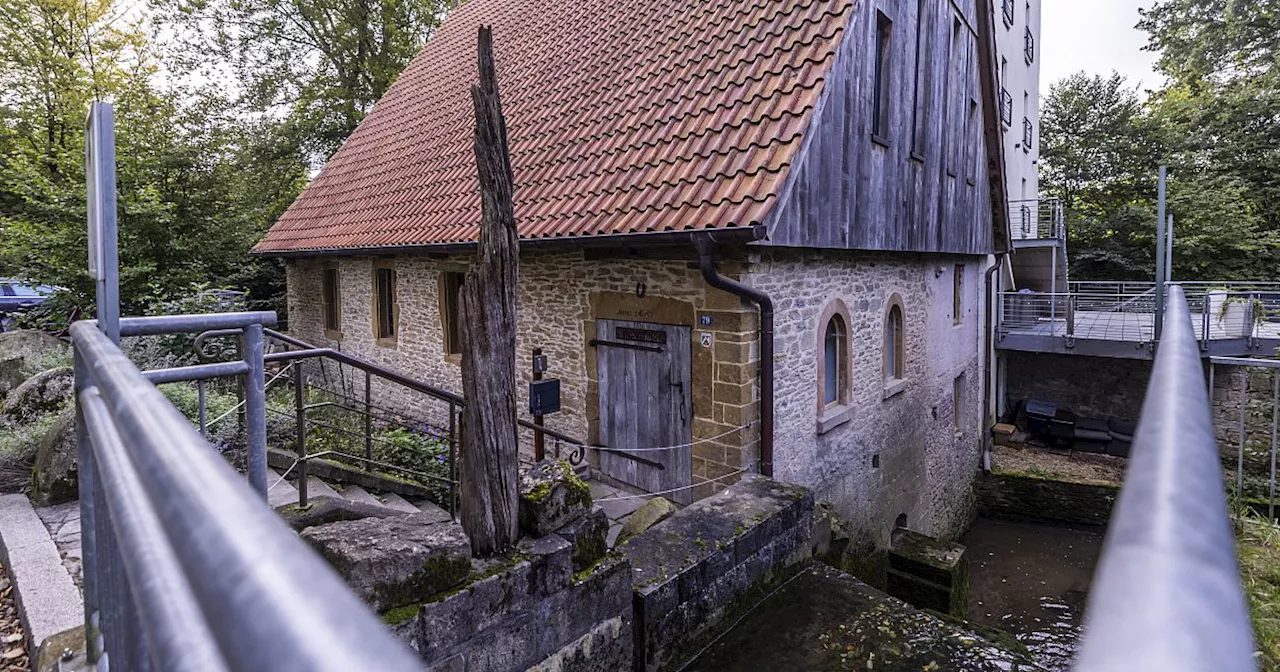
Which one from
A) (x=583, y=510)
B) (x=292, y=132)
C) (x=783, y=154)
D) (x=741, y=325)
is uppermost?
(x=292, y=132)

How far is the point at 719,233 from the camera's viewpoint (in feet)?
19.7

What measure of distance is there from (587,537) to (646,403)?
3705 mm

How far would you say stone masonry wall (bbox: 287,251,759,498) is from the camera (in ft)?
22.0

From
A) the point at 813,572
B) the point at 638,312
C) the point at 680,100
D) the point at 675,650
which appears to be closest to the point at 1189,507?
the point at 675,650

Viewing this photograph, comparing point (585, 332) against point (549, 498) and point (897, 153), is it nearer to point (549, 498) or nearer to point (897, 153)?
point (549, 498)

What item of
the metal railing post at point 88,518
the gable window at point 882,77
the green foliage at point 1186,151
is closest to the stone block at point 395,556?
the metal railing post at point 88,518

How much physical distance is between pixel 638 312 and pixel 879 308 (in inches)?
154

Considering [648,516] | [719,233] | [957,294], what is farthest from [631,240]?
[957,294]

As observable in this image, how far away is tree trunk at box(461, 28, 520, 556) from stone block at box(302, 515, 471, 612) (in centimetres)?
22

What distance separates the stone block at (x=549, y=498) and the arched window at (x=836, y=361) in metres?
5.20

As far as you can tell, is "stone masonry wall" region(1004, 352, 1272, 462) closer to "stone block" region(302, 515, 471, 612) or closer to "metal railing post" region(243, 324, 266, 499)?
"stone block" region(302, 515, 471, 612)

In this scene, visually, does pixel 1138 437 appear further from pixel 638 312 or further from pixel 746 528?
pixel 638 312

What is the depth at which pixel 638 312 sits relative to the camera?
7.37m

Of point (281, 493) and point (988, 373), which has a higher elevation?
point (281, 493)
